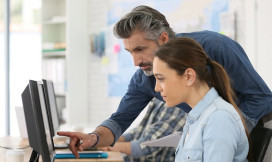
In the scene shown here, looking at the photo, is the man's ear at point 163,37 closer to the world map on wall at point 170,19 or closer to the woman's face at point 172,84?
the woman's face at point 172,84

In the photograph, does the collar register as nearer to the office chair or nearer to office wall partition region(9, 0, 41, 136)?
the office chair

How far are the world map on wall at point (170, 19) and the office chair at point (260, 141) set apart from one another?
2.42 metres

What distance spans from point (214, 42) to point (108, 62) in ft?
9.56

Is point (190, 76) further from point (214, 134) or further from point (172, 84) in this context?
point (214, 134)

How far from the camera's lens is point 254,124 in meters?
1.70

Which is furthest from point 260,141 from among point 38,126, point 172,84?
point 38,126

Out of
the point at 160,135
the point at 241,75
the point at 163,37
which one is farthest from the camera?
the point at 160,135

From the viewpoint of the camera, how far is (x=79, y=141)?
2008mm

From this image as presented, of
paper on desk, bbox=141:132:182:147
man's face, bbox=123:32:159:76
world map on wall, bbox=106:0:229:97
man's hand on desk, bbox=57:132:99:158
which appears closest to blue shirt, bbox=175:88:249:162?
man's face, bbox=123:32:159:76

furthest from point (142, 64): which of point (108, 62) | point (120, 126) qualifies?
point (108, 62)

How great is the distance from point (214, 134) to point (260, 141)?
0.27m

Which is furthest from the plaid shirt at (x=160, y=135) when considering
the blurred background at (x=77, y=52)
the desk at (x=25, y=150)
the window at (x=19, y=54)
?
A: the window at (x=19, y=54)

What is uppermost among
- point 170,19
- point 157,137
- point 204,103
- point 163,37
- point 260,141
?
point 170,19

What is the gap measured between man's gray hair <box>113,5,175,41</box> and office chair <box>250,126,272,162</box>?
580 millimetres
